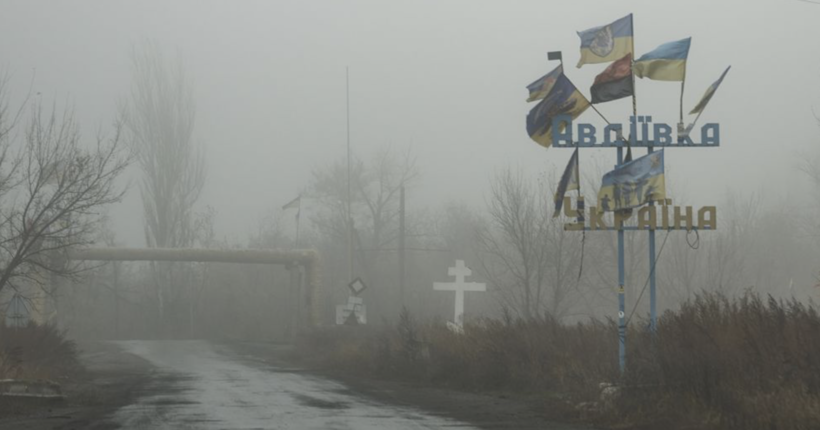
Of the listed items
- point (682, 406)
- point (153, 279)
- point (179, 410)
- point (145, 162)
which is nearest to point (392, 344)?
point (179, 410)

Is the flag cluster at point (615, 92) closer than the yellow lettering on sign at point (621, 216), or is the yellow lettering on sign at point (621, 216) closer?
the flag cluster at point (615, 92)

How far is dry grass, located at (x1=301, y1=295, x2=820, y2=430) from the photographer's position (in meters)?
12.4

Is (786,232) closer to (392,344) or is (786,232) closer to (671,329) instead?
(392,344)

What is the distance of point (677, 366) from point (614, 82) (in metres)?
5.28

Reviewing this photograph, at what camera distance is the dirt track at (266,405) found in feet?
46.9

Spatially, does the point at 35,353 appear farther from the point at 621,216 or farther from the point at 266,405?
the point at 621,216

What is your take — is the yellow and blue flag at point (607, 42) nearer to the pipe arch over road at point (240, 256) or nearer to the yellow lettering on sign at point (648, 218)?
the yellow lettering on sign at point (648, 218)

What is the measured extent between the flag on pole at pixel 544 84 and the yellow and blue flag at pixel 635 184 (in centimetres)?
213

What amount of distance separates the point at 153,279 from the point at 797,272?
50.5m

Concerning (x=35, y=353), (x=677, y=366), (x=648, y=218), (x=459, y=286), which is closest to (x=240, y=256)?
(x=459, y=286)

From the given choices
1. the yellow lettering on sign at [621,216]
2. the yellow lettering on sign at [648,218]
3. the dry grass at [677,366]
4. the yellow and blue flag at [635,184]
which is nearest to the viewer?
the dry grass at [677,366]

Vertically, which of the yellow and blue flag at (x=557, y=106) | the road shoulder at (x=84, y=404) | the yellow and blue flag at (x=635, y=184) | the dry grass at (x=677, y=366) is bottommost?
the road shoulder at (x=84, y=404)

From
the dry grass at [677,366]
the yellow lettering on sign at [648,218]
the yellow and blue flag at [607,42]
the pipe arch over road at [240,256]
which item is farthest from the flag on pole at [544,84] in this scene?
the pipe arch over road at [240,256]

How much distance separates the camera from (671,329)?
1675cm
